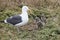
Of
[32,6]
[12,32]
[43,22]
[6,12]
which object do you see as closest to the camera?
[12,32]

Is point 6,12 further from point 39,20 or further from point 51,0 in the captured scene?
point 51,0

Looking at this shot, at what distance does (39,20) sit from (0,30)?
4.72 ft

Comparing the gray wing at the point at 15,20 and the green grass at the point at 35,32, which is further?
the gray wing at the point at 15,20

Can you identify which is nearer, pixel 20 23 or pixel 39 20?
pixel 20 23

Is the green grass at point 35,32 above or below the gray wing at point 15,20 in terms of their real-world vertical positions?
below

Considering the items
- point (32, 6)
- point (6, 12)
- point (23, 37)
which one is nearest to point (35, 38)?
point (23, 37)

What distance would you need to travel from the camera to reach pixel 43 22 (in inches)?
349

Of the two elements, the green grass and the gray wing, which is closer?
the green grass

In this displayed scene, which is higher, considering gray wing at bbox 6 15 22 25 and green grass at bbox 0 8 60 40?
gray wing at bbox 6 15 22 25

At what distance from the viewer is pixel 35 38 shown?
7.83 metres

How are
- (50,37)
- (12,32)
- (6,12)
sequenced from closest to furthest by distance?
(50,37)
(12,32)
(6,12)

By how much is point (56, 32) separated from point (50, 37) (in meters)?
0.43

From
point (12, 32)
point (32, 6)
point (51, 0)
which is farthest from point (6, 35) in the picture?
point (51, 0)

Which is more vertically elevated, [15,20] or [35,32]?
[15,20]
